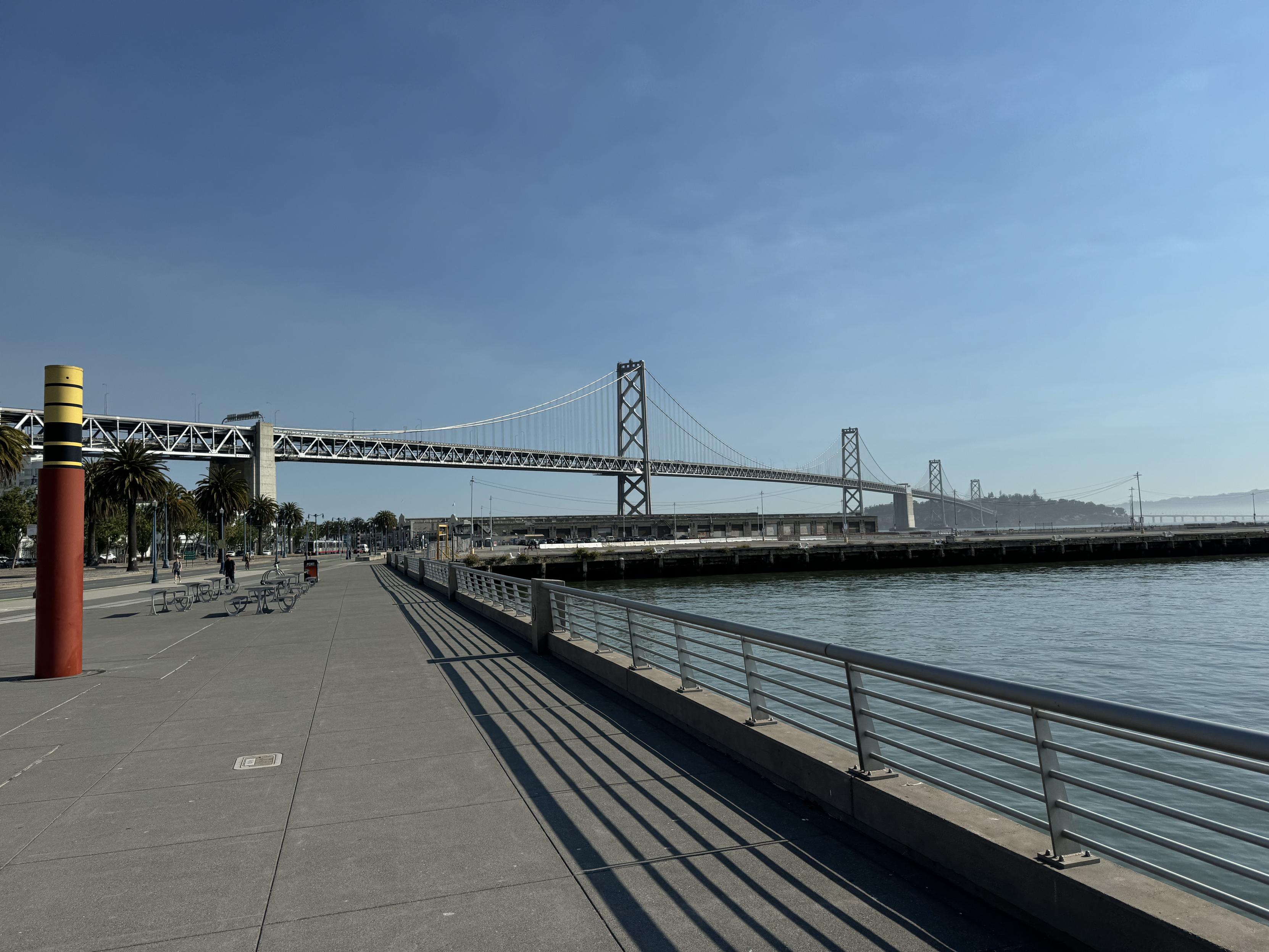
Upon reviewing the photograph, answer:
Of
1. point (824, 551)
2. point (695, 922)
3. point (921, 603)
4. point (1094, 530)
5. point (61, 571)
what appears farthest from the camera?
point (1094, 530)

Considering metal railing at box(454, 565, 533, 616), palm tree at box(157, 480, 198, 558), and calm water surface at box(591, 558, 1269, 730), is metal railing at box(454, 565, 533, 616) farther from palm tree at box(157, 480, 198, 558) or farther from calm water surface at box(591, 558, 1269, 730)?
palm tree at box(157, 480, 198, 558)

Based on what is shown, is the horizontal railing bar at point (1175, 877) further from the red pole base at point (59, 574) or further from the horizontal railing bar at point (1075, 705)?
the red pole base at point (59, 574)

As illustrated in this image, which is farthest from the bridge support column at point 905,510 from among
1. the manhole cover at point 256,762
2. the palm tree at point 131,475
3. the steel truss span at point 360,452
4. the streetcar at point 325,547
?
the manhole cover at point 256,762

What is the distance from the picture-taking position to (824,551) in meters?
66.4

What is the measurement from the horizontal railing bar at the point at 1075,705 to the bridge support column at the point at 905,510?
132m

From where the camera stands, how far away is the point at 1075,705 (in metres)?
3.41

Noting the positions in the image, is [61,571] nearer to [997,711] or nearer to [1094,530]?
[997,711]

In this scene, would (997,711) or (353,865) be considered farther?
(997,711)

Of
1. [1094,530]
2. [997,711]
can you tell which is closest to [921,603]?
[997,711]

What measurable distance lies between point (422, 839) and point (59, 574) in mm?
8142

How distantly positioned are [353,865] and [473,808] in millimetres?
973

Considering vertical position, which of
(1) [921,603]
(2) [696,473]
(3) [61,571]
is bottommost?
(1) [921,603]

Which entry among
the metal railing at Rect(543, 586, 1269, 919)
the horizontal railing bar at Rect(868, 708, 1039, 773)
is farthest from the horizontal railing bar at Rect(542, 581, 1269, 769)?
the horizontal railing bar at Rect(868, 708, 1039, 773)

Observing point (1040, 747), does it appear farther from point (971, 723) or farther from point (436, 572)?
point (436, 572)
